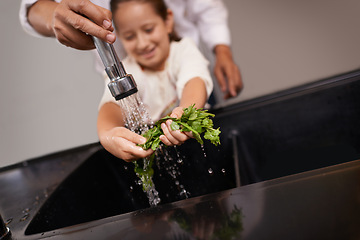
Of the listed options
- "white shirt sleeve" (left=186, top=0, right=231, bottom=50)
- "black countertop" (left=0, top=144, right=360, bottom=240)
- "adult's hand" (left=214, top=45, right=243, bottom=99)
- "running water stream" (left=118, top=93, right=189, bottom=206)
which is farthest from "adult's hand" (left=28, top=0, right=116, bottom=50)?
"white shirt sleeve" (left=186, top=0, right=231, bottom=50)

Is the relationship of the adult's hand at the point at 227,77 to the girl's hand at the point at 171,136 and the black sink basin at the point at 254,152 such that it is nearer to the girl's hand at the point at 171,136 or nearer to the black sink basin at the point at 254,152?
the black sink basin at the point at 254,152

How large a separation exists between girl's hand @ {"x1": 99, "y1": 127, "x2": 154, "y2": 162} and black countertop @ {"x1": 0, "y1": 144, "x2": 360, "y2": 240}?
97mm

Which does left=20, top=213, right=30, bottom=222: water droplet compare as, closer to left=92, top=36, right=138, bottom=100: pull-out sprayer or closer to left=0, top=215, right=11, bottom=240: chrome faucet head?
left=0, top=215, right=11, bottom=240: chrome faucet head

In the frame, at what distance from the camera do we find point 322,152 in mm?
838

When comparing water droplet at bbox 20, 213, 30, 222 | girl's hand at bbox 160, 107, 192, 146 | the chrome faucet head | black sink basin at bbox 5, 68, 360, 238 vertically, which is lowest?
black sink basin at bbox 5, 68, 360, 238

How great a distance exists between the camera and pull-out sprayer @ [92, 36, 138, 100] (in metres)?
0.46

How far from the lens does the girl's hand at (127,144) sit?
0.52m

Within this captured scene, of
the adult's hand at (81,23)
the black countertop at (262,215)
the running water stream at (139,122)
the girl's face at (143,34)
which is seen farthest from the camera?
the girl's face at (143,34)

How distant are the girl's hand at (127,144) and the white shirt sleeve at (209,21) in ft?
2.42

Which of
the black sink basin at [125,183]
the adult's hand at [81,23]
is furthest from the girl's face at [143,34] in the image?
the adult's hand at [81,23]

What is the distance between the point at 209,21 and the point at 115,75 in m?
0.86

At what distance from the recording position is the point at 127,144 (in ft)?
1.76

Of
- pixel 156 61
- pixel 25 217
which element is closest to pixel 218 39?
pixel 156 61

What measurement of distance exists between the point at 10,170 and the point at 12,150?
0.21 metres
